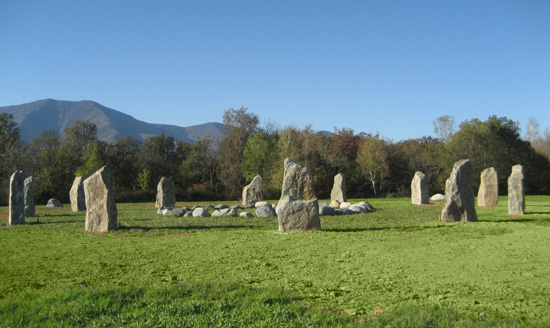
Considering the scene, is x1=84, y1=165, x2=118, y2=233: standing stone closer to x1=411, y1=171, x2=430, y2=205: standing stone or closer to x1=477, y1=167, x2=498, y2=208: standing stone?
x1=477, y1=167, x2=498, y2=208: standing stone

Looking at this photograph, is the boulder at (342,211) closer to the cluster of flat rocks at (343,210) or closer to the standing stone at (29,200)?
the cluster of flat rocks at (343,210)

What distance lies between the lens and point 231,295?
609 cm

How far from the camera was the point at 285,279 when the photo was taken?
717cm

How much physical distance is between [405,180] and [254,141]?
16943mm

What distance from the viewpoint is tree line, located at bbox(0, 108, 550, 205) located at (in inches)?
1610

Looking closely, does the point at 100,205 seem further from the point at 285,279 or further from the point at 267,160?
the point at 267,160

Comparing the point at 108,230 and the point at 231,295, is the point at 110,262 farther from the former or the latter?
the point at 108,230

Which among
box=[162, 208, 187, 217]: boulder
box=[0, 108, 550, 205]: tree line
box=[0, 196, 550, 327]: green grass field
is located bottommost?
box=[0, 196, 550, 327]: green grass field

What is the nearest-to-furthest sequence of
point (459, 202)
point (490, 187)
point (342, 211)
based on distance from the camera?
point (459, 202), point (342, 211), point (490, 187)

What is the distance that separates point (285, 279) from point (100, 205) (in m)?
9.06

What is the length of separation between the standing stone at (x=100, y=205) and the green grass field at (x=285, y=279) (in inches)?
57.6

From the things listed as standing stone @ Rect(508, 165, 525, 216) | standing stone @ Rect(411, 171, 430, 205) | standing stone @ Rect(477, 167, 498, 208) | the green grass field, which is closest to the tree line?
standing stone @ Rect(411, 171, 430, 205)

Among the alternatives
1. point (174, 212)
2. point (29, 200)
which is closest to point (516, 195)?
point (174, 212)

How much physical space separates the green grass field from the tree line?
2920cm
